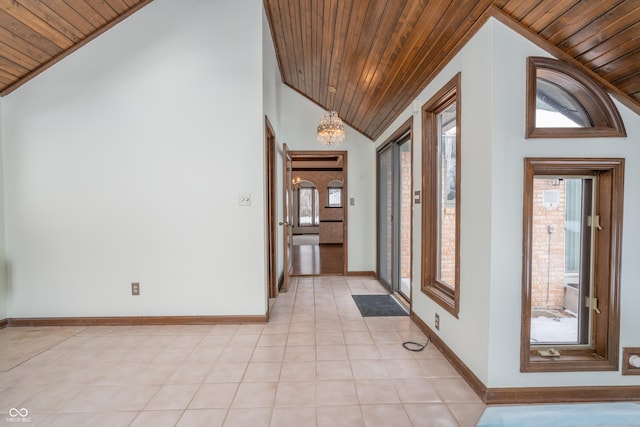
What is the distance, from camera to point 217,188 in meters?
3.24

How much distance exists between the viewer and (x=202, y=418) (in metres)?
1.81

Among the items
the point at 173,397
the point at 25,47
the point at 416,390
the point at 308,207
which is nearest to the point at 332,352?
the point at 416,390

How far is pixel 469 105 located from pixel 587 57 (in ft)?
2.05

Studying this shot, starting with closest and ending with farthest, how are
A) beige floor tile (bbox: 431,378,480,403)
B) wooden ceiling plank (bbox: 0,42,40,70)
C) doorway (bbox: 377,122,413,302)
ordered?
beige floor tile (bbox: 431,378,480,403), wooden ceiling plank (bbox: 0,42,40,70), doorway (bbox: 377,122,413,302)

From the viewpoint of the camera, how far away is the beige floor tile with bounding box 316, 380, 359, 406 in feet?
6.39

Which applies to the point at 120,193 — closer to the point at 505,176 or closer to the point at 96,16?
the point at 96,16

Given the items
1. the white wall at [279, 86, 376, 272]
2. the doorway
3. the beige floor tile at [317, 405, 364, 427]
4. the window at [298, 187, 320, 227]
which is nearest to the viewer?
the beige floor tile at [317, 405, 364, 427]

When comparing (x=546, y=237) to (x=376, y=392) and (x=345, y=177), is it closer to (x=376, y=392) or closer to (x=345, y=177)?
(x=376, y=392)

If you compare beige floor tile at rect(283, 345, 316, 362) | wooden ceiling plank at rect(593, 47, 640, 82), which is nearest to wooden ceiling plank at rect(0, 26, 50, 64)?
beige floor tile at rect(283, 345, 316, 362)

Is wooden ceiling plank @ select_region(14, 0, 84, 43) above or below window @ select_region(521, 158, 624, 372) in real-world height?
above

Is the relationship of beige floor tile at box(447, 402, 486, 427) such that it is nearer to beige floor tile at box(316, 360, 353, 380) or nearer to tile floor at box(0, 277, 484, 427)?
tile floor at box(0, 277, 484, 427)

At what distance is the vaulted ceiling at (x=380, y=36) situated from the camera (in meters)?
1.58

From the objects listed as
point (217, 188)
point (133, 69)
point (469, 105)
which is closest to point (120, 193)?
point (217, 188)

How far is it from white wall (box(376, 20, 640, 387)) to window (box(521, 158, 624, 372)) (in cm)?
6
